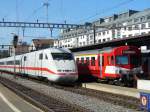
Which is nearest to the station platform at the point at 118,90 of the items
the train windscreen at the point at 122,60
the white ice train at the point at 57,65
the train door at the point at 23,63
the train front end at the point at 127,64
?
the white ice train at the point at 57,65

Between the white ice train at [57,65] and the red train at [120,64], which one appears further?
the white ice train at [57,65]

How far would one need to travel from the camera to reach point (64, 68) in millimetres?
32031

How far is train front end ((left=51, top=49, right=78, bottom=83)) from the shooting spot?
3167 cm

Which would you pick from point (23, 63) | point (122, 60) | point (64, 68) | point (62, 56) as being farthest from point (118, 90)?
point (23, 63)

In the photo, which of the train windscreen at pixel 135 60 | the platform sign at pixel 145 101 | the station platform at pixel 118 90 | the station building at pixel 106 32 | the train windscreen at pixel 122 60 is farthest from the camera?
the station building at pixel 106 32

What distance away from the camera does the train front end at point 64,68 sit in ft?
104

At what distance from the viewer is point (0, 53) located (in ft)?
487

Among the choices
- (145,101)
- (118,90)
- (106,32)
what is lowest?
(118,90)

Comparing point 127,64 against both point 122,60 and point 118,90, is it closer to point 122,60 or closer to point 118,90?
point 122,60

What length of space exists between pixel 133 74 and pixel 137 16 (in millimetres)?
58819

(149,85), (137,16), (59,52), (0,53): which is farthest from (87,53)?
(0,53)

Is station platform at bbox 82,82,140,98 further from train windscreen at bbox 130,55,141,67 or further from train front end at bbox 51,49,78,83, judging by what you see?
train windscreen at bbox 130,55,141,67

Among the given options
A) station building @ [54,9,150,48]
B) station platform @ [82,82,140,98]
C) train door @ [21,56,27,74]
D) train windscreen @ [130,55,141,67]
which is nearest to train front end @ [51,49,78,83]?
station platform @ [82,82,140,98]

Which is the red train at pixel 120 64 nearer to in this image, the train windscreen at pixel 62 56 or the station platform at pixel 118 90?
the station platform at pixel 118 90
